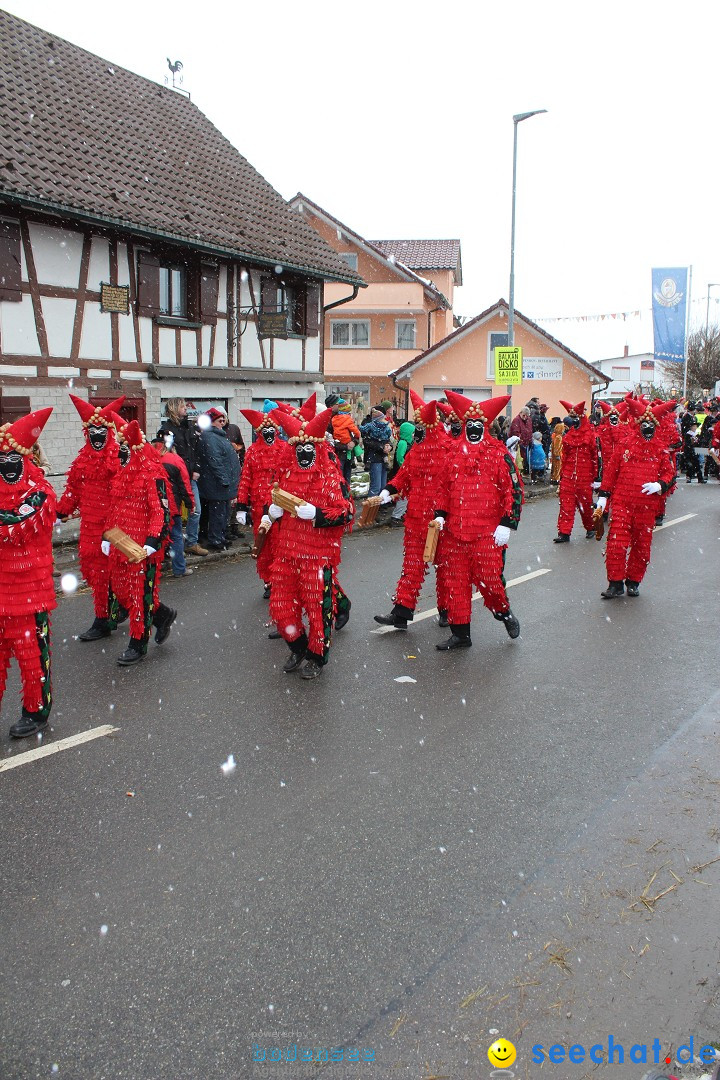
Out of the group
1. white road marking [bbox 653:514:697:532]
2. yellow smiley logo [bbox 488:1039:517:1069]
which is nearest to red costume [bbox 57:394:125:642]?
yellow smiley logo [bbox 488:1039:517:1069]

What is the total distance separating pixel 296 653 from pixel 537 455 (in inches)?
598

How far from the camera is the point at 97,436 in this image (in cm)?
739

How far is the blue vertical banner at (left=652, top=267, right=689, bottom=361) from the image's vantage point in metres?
34.8

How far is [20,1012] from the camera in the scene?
10.2ft

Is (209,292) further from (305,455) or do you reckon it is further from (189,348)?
(305,455)

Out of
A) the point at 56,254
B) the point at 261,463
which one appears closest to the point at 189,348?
the point at 56,254

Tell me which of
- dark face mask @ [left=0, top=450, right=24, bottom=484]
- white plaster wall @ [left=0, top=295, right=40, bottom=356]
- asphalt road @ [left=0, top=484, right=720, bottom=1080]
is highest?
white plaster wall @ [left=0, top=295, right=40, bottom=356]

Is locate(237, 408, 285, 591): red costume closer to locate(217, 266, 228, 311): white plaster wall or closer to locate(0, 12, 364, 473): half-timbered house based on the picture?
locate(0, 12, 364, 473): half-timbered house

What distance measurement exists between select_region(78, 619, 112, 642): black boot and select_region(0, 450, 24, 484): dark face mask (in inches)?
98.5

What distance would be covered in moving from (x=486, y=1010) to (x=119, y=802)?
2.27 metres

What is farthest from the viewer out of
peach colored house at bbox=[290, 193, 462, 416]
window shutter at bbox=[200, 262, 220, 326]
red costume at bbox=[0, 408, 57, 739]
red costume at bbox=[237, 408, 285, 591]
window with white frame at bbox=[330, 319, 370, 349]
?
window with white frame at bbox=[330, 319, 370, 349]

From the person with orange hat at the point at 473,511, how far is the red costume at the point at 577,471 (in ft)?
18.6

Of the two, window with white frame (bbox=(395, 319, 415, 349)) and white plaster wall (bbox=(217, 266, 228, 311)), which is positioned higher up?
window with white frame (bbox=(395, 319, 415, 349))

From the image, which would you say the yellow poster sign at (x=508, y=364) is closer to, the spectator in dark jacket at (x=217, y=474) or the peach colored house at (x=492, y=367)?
the spectator in dark jacket at (x=217, y=474)
